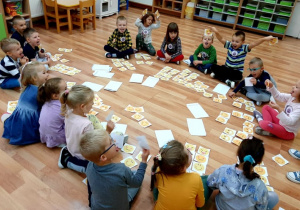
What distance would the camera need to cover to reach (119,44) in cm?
459

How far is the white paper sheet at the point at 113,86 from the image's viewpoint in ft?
11.7

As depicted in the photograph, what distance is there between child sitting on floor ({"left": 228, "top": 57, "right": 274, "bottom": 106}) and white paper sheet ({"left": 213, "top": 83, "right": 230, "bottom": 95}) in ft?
0.47

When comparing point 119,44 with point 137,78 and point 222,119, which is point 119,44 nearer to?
point 137,78

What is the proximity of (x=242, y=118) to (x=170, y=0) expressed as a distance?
5789 millimetres

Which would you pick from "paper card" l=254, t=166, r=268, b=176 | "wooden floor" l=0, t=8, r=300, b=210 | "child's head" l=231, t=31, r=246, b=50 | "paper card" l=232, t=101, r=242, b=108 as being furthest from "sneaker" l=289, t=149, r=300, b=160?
"child's head" l=231, t=31, r=246, b=50

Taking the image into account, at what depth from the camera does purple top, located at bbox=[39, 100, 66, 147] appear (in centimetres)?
232

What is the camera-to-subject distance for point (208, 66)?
4.24 metres

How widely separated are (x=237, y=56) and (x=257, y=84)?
681 mm

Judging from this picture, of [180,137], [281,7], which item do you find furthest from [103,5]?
[180,137]

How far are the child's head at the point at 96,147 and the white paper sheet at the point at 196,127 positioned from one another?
1.54 m

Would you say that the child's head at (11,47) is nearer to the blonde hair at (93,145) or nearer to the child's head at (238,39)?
the blonde hair at (93,145)

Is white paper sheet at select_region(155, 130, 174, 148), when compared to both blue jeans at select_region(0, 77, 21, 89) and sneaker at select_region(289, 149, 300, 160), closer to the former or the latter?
sneaker at select_region(289, 149, 300, 160)

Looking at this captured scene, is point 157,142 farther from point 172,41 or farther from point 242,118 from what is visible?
point 172,41

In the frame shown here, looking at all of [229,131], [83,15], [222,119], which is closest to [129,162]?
[229,131]
